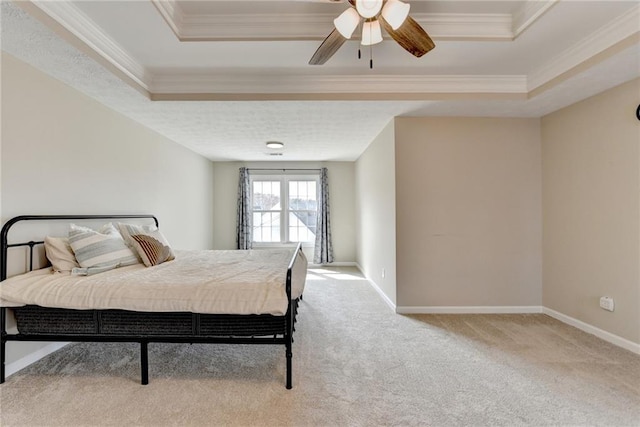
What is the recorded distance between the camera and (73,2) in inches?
75.3

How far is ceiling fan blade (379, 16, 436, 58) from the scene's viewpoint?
1.79 meters

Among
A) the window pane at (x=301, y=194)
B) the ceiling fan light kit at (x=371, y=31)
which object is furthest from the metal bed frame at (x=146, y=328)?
the window pane at (x=301, y=194)

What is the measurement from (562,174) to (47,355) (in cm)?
514

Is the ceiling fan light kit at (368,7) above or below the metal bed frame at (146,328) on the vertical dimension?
above

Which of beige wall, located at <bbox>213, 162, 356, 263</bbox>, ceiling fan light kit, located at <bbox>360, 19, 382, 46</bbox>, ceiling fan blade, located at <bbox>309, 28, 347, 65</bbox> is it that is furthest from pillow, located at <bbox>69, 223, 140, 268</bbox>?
beige wall, located at <bbox>213, 162, 356, 263</bbox>

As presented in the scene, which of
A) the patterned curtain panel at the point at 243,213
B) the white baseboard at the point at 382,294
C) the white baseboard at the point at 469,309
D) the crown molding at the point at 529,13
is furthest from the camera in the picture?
the patterned curtain panel at the point at 243,213

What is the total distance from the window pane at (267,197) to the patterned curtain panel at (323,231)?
39.5 inches

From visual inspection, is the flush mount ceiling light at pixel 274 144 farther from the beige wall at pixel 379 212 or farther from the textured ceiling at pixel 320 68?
the beige wall at pixel 379 212

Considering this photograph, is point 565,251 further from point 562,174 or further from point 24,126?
point 24,126

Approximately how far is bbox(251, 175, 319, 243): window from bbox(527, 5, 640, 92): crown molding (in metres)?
4.59

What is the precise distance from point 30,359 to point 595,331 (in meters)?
4.85

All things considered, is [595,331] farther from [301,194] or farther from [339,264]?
[301,194]

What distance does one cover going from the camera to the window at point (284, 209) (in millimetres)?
6770

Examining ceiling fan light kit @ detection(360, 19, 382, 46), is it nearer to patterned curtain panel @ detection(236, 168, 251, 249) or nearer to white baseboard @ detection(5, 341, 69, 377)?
white baseboard @ detection(5, 341, 69, 377)
